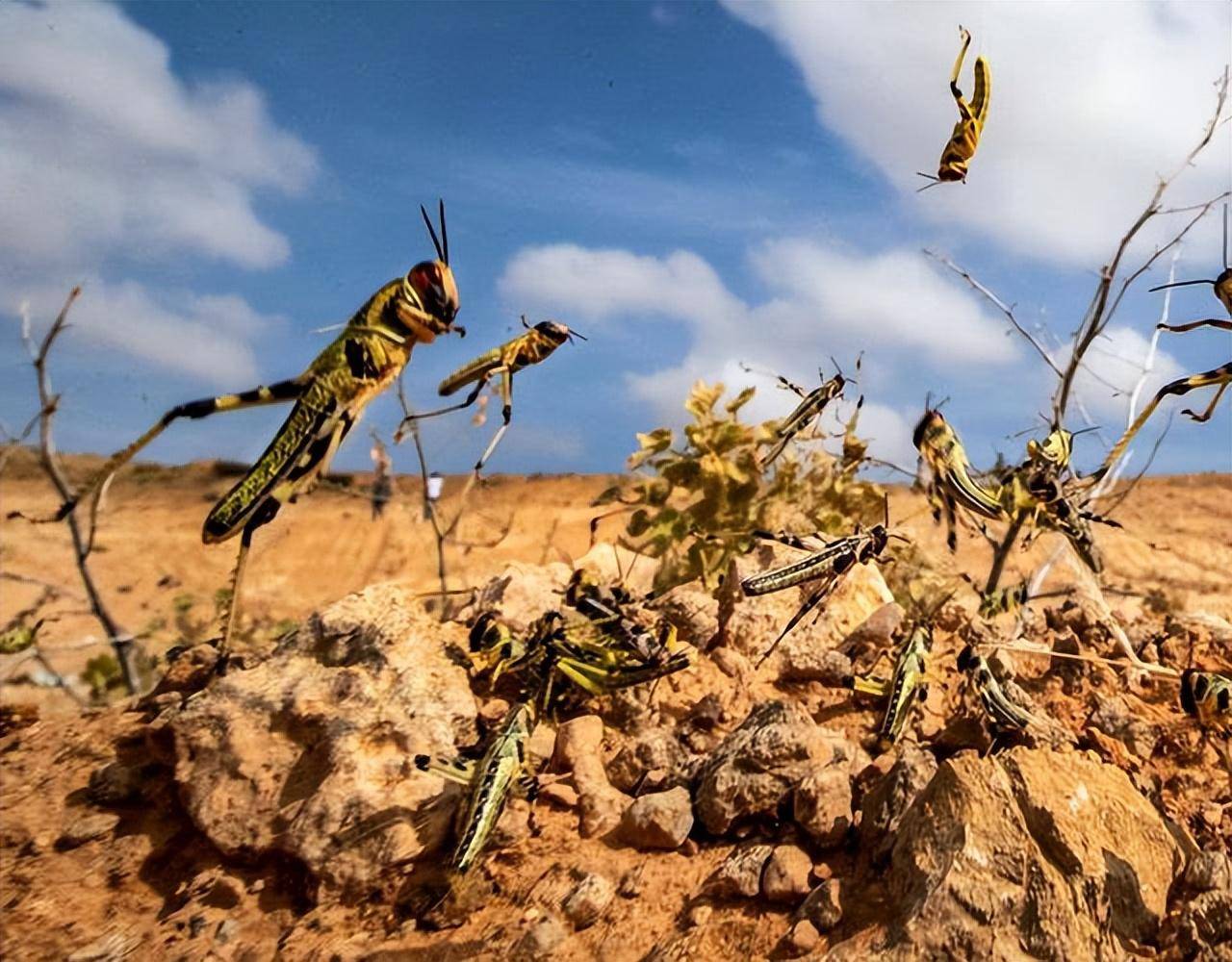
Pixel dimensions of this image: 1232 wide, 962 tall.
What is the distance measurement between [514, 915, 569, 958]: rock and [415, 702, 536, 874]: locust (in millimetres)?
273

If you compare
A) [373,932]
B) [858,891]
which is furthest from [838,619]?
[373,932]

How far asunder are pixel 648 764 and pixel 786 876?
84 cm

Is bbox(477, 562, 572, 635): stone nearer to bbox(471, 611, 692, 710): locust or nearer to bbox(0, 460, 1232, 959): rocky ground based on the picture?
bbox(0, 460, 1232, 959): rocky ground

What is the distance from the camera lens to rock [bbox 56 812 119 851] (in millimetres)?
3877

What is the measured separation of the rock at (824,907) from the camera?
2.71 metres

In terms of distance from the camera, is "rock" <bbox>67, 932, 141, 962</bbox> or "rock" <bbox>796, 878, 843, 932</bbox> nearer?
"rock" <bbox>796, 878, 843, 932</bbox>

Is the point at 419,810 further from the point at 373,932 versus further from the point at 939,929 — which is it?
the point at 939,929

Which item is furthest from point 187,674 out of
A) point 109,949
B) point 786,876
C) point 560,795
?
point 786,876

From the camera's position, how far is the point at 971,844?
2.56 m

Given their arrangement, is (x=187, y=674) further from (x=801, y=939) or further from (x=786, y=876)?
(x=801, y=939)

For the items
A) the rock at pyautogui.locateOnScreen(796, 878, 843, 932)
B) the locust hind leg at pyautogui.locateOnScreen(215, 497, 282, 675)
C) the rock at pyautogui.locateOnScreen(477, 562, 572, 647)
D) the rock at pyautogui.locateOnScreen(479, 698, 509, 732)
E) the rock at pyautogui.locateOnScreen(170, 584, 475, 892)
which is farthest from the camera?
the rock at pyautogui.locateOnScreen(477, 562, 572, 647)

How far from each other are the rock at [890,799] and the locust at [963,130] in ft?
5.78

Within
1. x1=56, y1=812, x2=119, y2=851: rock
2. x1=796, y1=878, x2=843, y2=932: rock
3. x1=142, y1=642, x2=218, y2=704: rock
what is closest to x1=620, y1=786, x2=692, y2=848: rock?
x1=796, y1=878, x2=843, y2=932: rock

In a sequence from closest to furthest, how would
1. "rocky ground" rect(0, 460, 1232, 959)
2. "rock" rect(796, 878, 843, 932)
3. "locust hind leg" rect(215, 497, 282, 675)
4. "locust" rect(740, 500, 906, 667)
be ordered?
"locust hind leg" rect(215, 497, 282, 675) → "locust" rect(740, 500, 906, 667) → "rocky ground" rect(0, 460, 1232, 959) → "rock" rect(796, 878, 843, 932)
